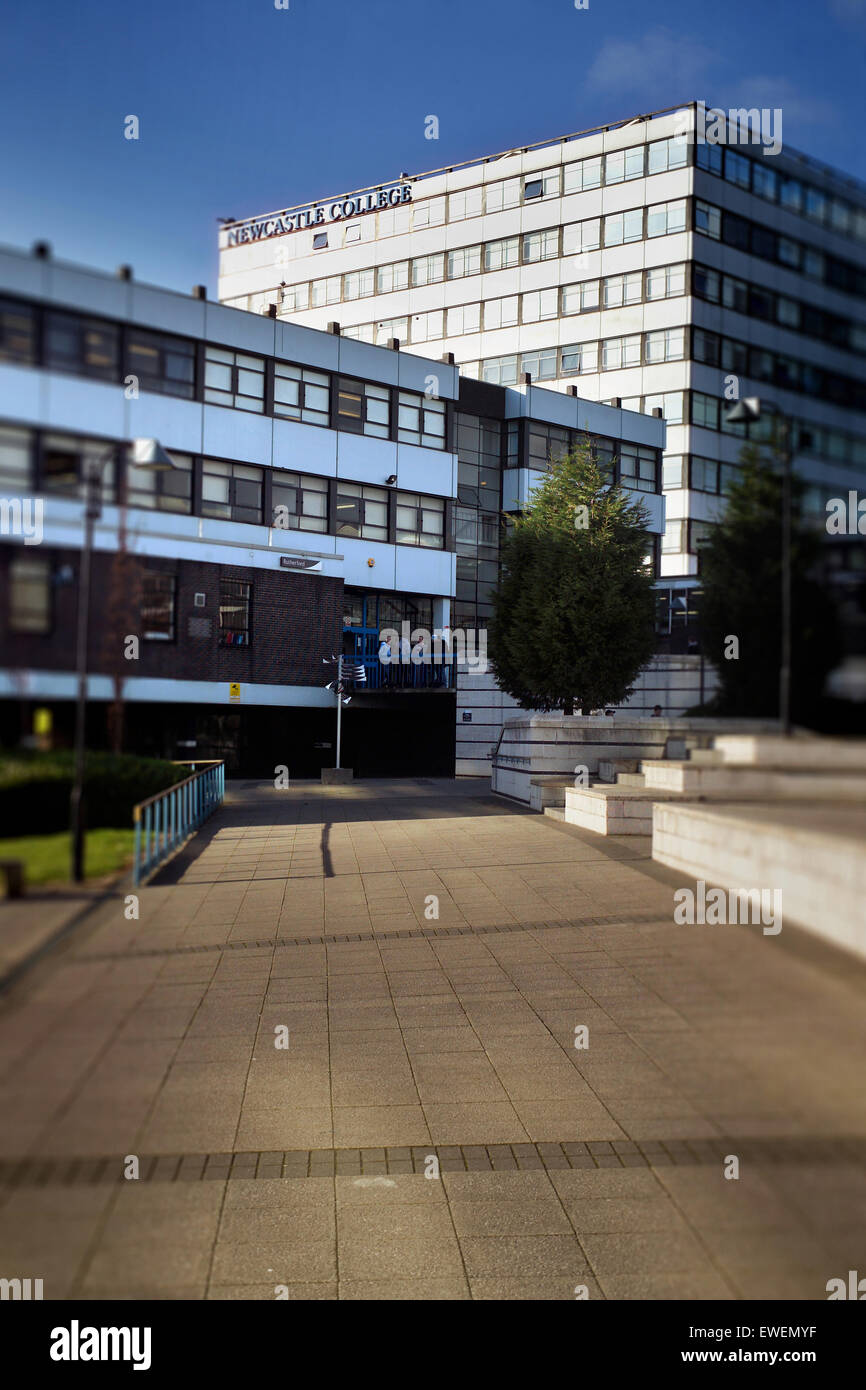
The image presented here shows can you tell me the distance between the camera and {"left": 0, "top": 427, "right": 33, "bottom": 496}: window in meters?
1.37

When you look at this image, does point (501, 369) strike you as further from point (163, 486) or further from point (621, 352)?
point (163, 486)

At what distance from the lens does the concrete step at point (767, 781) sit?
127 centimetres

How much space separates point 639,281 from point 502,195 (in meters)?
0.68

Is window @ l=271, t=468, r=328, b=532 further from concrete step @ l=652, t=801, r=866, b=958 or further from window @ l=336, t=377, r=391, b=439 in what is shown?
concrete step @ l=652, t=801, r=866, b=958

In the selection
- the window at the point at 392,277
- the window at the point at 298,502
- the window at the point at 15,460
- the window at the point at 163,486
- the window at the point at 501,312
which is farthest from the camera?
the window at the point at 392,277

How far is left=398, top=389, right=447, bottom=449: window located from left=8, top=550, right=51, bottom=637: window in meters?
1.35

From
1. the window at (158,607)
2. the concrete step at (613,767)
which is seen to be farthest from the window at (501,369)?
the window at (158,607)

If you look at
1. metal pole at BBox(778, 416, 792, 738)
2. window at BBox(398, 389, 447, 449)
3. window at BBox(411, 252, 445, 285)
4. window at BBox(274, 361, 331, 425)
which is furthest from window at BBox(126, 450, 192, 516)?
window at BBox(411, 252, 445, 285)

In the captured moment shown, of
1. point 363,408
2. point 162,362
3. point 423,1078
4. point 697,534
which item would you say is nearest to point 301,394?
point 363,408

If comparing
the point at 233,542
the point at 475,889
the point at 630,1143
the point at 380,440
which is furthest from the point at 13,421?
the point at 630,1143

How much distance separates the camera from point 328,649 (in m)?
2.30

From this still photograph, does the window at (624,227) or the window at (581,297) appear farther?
the window at (581,297)

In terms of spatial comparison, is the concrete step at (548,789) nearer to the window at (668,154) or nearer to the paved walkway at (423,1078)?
the paved walkway at (423,1078)

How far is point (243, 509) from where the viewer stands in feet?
6.60
